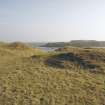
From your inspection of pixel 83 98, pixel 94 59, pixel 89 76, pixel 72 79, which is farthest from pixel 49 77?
pixel 94 59

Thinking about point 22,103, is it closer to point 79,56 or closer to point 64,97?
point 64,97

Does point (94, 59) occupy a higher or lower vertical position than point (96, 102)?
higher

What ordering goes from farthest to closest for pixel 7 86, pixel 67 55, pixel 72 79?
pixel 67 55
pixel 72 79
pixel 7 86

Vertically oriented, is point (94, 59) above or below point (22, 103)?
above

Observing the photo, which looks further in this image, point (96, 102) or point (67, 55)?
point (67, 55)

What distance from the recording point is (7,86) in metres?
13.5

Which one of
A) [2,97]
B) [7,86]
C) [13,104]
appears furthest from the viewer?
[7,86]

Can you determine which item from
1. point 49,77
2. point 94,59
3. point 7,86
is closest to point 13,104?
point 7,86

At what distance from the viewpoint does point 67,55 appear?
23531 millimetres

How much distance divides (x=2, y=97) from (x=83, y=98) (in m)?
4.40

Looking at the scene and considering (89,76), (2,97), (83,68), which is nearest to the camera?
(2,97)

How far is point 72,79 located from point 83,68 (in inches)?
152

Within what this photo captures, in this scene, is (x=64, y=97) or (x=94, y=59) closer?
(x=64, y=97)

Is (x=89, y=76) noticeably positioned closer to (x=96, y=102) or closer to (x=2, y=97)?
(x=96, y=102)
